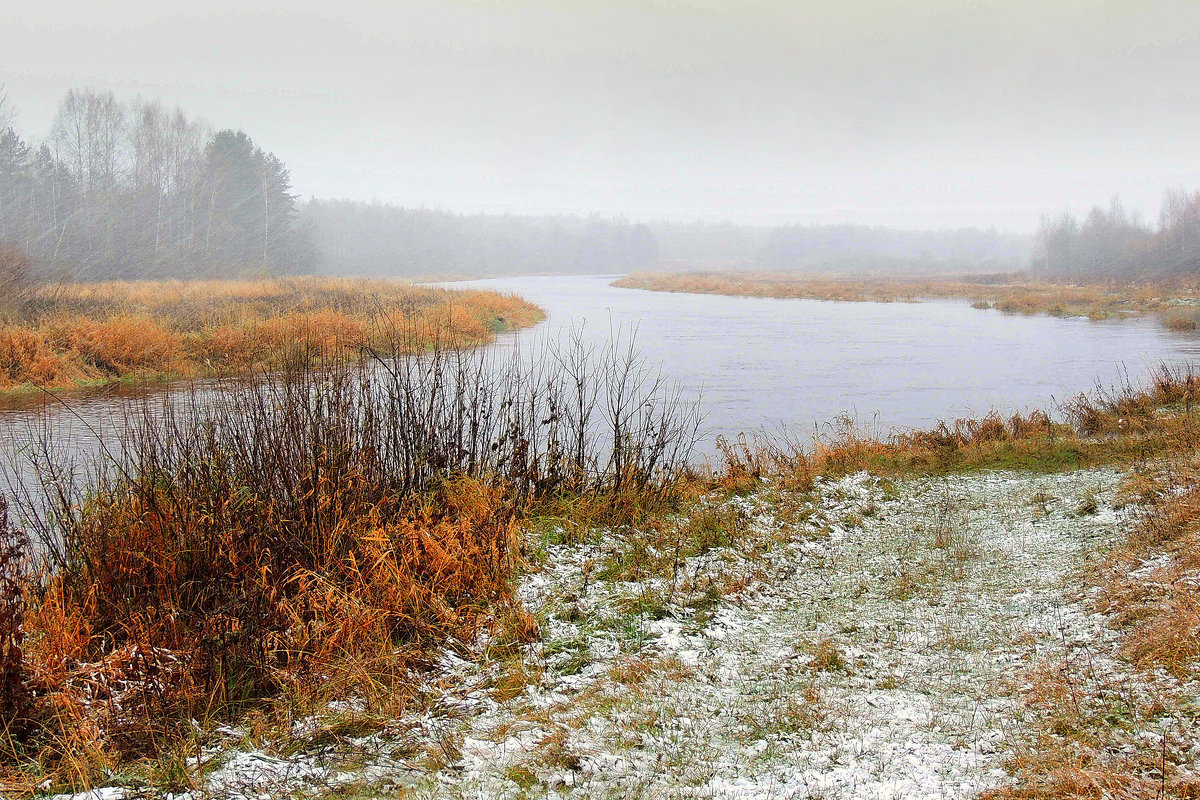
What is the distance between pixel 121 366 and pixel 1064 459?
19.1 m

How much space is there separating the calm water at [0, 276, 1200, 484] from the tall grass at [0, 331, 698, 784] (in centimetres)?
155

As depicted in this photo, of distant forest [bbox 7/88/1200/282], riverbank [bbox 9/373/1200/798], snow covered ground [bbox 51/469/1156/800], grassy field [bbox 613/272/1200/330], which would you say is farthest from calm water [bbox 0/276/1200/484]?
distant forest [bbox 7/88/1200/282]

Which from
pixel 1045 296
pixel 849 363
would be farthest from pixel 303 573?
pixel 1045 296

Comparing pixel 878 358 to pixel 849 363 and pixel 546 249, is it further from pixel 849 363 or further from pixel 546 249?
pixel 546 249

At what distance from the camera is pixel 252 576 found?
5.11 meters

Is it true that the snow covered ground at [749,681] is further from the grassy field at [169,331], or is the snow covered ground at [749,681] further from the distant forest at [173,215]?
the distant forest at [173,215]

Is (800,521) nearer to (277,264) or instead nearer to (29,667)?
(29,667)

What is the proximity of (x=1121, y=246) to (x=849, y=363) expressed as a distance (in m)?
71.0

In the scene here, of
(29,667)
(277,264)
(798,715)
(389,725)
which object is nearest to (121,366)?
(29,667)

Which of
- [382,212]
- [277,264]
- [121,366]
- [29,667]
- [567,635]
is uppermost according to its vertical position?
[382,212]

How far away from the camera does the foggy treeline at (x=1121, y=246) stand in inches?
2498

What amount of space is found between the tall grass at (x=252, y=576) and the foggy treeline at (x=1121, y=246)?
69.0 meters

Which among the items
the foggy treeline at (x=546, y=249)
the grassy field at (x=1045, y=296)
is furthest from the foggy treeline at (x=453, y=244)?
the grassy field at (x=1045, y=296)

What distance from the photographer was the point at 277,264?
58.7 m
